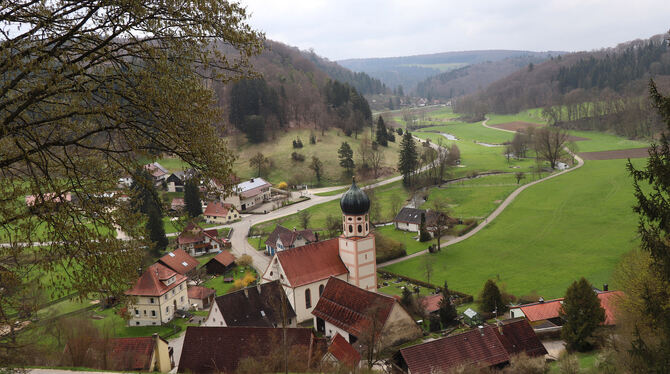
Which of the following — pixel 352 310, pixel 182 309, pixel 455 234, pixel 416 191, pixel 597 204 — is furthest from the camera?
pixel 416 191

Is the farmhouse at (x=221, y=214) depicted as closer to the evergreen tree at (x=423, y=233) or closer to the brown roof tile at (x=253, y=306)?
the evergreen tree at (x=423, y=233)

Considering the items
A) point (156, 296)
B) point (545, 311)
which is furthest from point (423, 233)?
point (156, 296)

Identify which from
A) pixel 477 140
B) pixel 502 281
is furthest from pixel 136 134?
pixel 477 140

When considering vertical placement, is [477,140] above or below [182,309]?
above

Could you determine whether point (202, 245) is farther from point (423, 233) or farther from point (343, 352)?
point (343, 352)

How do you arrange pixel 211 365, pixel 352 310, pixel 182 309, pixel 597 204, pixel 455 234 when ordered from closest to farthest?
1. pixel 211 365
2. pixel 352 310
3. pixel 182 309
4. pixel 455 234
5. pixel 597 204

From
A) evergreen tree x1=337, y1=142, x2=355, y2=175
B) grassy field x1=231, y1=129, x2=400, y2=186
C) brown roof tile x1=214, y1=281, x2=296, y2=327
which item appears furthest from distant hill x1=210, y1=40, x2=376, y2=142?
brown roof tile x1=214, y1=281, x2=296, y2=327

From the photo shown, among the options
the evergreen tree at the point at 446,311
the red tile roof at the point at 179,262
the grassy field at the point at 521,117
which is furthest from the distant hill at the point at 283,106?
the evergreen tree at the point at 446,311

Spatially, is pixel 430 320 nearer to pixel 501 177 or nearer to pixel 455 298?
pixel 455 298
